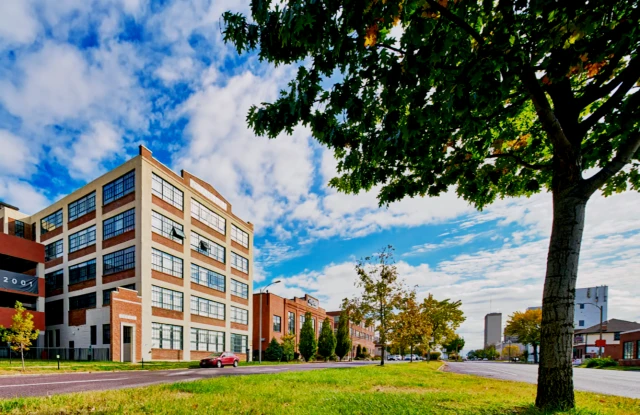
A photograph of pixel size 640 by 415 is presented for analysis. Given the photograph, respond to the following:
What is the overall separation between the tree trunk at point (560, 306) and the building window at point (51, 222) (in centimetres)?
4486

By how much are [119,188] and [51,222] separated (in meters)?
14.2

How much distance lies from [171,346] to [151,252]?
8884mm

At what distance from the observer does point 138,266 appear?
94.4 ft

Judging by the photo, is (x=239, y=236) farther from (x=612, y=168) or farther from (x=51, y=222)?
(x=612, y=168)

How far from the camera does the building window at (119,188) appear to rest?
30.8 m

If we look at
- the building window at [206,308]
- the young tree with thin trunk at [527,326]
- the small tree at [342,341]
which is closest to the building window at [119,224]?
the building window at [206,308]

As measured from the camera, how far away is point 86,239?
34000 mm

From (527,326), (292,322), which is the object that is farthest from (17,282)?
(527,326)

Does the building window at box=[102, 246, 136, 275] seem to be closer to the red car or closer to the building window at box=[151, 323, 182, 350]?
the building window at box=[151, 323, 182, 350]

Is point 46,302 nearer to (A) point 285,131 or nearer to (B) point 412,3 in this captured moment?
(A) point 285,131

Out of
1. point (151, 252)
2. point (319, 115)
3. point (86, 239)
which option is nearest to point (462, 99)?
point (319, 115)

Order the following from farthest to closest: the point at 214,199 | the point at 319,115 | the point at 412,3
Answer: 1. the point at 214,199
2. the point at 319,115
3. the point at 412,3

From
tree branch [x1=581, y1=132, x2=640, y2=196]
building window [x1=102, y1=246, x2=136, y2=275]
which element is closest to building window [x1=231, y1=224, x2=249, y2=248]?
building window [x1=102, y1=246, x2=136, y2=275]

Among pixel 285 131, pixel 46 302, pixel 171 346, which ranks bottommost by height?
pixel 171 346
